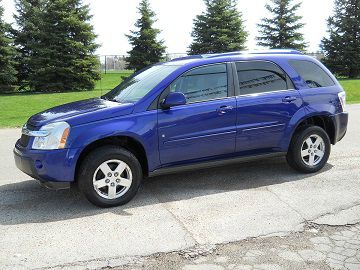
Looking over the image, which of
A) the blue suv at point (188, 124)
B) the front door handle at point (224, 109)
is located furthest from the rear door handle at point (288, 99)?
the front door handle at point (224, 109)

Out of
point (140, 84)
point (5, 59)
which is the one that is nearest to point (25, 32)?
point (5, 59)

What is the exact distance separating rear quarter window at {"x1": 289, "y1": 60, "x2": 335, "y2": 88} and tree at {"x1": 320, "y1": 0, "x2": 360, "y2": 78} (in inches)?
1329

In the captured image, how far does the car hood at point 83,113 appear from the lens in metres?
4.84

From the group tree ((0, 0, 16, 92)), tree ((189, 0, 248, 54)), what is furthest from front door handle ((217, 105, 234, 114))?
tree ((189, 0, 248, 54))

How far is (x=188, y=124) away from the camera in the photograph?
5211 mm

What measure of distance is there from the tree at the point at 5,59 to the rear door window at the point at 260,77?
25.2 m

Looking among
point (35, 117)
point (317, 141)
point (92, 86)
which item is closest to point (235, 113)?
point (317, 141)

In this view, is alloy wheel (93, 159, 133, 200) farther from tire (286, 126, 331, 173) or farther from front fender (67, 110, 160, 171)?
tire (286, 126, 331, 173)

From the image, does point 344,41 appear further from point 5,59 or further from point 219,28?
point 5,59

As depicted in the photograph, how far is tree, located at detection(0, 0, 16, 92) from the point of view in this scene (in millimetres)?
27797

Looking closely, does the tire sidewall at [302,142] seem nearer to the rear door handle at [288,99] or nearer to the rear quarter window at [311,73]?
the rear door handle at [288,99]

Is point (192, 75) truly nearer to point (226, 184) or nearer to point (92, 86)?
point (226, 184)

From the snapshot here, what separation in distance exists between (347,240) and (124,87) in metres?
3.53

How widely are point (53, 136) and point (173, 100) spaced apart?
56.4 inches
